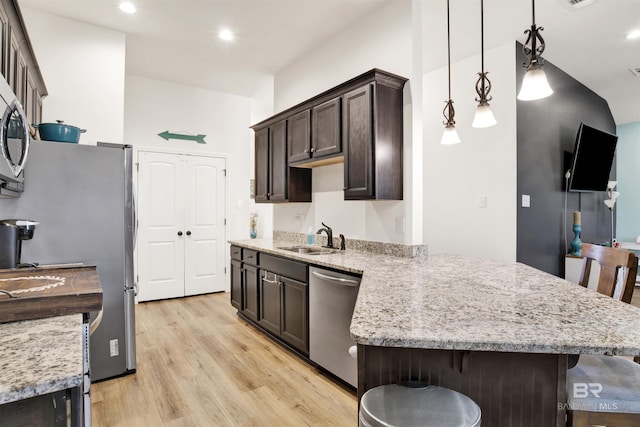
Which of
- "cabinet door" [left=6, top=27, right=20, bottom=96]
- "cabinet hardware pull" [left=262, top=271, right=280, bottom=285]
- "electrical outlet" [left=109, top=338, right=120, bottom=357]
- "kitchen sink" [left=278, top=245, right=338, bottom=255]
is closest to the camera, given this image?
"cabinet door" [left=6, top=27, right=20, bottom=96]

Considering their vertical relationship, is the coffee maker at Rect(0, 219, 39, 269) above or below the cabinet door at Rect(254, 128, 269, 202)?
below

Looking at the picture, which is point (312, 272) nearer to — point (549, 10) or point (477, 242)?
point (477, 242)

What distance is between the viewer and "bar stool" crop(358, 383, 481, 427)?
3.18ft

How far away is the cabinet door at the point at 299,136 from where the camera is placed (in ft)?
11.0

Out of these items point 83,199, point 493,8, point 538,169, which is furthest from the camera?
point 538,169

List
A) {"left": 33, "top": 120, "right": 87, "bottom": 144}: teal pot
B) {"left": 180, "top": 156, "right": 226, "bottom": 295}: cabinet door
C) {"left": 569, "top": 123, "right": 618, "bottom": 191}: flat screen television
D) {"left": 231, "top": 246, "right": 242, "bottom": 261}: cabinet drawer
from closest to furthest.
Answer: {"left": 33, "top": 120, "right": 87, "bottom": 144}: teal pot
{"left": 231, "top": 246, "right": 242, "bottom": 261}: cabinet drawer
{"left": 569, "top": 123, "right": 618, "bottom": 191}: flat screen television
{"left": 180, "top": 156, "right": 226, "bottom": 295}: cabinet door

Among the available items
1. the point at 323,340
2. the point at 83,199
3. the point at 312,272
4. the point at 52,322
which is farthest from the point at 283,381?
the point at 83,199

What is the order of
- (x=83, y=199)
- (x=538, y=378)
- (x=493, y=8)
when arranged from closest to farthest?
(x=538, y=378)
(x=83, y=199)
(x=493, y=8)

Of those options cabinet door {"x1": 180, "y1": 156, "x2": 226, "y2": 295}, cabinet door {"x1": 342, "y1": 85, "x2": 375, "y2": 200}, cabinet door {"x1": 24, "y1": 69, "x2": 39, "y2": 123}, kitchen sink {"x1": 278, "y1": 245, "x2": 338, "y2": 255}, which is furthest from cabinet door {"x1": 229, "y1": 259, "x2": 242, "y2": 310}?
cabinet door {"x1": 24, "y1": 69, "x2": 39, "y2": 123}

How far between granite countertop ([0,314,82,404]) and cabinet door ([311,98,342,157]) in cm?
230

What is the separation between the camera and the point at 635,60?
3.96 metres

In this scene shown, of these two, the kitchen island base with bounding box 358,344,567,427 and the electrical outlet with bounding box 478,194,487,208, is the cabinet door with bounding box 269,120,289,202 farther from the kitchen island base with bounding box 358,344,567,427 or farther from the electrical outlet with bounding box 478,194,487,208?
the kitchen island base with bounding box 358,344,567,427

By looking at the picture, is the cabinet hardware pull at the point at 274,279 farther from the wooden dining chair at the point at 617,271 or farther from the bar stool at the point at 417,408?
the wooden dining chair at the point at 617,271

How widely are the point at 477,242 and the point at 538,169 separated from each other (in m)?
1.03
